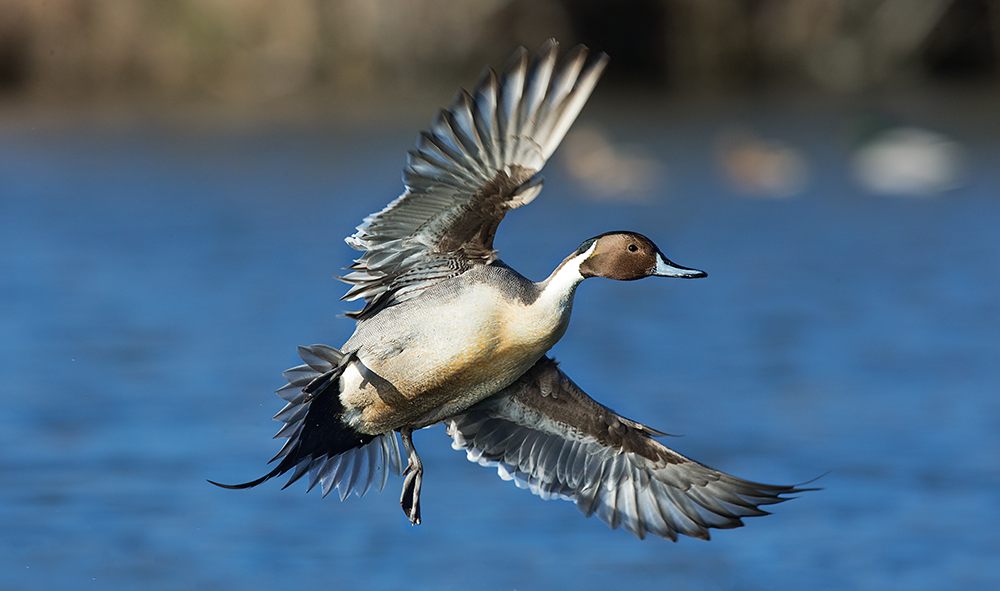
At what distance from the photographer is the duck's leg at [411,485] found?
500 cm

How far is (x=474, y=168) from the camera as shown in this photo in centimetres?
446

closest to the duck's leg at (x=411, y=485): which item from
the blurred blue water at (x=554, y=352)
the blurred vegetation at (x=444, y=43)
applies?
the blurred blue water at (x=554, y=352)

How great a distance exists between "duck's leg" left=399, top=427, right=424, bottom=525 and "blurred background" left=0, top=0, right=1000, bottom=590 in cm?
232

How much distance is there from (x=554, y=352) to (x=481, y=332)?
738cm

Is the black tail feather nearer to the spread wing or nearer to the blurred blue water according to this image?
the spread wing

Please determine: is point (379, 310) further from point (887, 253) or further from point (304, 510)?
point (887, 253)

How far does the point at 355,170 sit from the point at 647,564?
11356 mm

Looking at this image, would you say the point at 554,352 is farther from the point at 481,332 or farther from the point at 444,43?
the point at 444,43

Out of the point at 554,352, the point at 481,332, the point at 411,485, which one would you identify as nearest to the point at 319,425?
the point at 411,485

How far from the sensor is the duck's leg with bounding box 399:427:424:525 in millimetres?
5004

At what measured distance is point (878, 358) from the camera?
1120 centimetres

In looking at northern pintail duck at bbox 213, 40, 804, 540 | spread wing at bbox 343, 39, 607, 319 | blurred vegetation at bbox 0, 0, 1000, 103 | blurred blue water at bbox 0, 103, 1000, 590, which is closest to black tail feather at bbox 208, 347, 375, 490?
northern pintail duck at bbox 213, 40, 804, 540

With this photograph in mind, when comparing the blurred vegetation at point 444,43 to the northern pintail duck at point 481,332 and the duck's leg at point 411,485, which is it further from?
the duck's leg at point 411,485

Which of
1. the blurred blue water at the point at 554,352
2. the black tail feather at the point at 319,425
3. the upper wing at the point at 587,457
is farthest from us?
the blurred blue water at the point at 554,352
